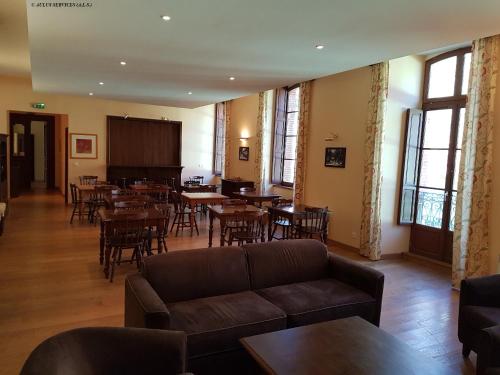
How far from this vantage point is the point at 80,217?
8266mm

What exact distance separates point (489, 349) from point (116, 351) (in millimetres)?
2317

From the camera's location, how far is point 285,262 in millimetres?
3500

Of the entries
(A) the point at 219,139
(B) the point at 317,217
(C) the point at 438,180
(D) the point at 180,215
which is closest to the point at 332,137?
(B) the point at 317,217

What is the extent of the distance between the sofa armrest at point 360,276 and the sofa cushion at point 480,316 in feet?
2.22

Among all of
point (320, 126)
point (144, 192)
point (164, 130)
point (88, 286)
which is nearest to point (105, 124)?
point (164, 130)

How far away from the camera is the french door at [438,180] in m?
5.68

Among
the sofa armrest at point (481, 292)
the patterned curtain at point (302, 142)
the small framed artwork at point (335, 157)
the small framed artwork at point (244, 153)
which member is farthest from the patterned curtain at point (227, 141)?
the sofa armrest at point (481, 292)

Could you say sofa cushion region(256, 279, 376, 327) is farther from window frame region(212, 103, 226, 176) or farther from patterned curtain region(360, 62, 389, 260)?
window frame region(212, 103, 226, 176)

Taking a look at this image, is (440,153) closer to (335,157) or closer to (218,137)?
(335,157)

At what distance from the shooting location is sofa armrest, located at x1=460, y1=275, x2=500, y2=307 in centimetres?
311

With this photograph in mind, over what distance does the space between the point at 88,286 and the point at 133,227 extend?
0.88 metres

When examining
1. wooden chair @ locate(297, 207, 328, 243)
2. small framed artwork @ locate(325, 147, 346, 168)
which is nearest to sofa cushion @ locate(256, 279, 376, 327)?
wooden chair @ locate(297, 207, 328, 243)

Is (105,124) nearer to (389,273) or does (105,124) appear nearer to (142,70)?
(142,70)

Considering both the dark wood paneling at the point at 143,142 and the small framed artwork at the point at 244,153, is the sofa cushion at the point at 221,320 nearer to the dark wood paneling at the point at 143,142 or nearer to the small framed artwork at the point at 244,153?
the small framed artwork at the point at 244,153
